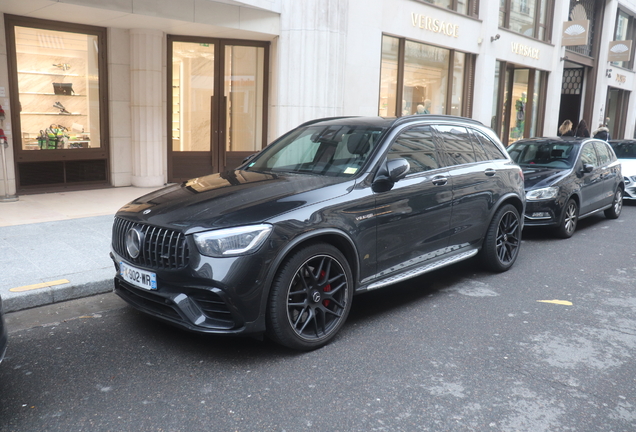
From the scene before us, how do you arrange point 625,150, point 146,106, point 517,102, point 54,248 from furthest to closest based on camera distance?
point 517,102
point 625,150
point 146,106
point 54,248

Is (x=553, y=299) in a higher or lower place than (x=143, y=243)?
lower

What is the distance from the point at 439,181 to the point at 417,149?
0.37 meters

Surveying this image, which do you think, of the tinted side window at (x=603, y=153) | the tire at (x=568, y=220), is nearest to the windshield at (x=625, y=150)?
the tinted side window at (x=603, y=153)

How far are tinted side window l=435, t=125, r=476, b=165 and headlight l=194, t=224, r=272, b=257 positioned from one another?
8.81 ft

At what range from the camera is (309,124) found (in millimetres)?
6023

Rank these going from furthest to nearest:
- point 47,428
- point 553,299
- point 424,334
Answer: point 553,299 → point 424,334 → point 47,428

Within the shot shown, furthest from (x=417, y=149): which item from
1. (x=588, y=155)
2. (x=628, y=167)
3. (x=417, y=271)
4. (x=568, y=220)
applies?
(x=628, y=167)

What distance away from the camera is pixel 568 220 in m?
8.79

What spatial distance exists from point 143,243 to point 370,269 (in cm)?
182

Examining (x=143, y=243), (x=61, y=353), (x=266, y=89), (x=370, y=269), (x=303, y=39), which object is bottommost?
(x=61, y=353)

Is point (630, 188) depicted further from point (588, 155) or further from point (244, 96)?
point (244, 96)

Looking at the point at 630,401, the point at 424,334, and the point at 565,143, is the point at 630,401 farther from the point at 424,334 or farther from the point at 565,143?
the point at 565,143

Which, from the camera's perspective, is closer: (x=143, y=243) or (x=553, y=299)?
(x=143, y=243)

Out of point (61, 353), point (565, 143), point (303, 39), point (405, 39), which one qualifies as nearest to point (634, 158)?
point (565, 143)
